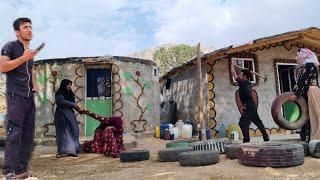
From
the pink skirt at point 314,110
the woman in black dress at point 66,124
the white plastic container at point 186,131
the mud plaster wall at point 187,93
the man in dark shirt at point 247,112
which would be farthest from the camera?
the mud plaster wall at point 187,93

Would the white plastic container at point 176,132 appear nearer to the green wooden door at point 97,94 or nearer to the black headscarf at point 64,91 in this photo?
the green wooden door at point 97,94

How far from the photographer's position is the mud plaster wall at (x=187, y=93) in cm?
1438

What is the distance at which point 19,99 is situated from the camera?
147 inches

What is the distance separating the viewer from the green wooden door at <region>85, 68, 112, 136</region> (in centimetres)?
1418

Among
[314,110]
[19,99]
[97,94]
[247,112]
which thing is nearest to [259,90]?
[247,112]

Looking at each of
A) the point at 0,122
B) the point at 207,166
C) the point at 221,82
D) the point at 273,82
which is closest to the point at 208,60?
the point at 221,82

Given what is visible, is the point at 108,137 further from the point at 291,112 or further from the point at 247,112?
the point at 291,112

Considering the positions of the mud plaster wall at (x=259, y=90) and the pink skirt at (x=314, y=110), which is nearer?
the pink skirt at (x=314, y=110)

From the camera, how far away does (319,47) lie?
1549cm

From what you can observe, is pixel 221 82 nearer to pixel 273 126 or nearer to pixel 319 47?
pixel 273 126

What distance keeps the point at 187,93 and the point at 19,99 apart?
11878mm

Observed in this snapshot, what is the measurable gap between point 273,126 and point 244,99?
6.35 m

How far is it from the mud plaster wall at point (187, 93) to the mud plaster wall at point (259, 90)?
19.6 inches

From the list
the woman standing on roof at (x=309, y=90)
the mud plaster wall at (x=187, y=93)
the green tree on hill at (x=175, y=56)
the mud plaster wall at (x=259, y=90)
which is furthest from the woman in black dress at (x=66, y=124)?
the green tree on hill at (x=175, y=56)
